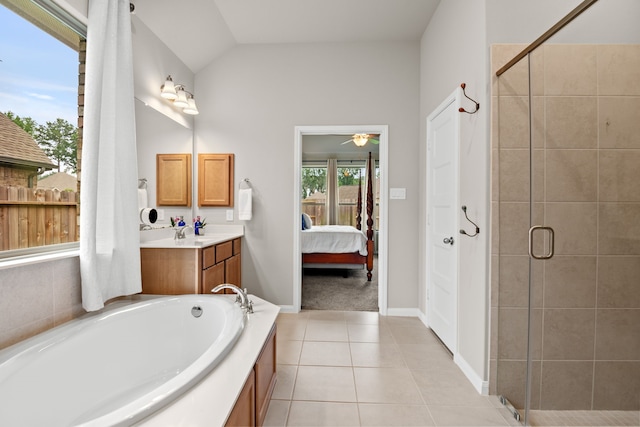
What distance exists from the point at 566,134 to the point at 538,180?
25 cm

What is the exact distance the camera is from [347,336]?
2592mm

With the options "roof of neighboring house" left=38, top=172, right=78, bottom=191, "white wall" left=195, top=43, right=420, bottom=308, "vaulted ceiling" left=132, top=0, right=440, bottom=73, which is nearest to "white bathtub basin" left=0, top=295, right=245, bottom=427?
"roof of neighboring house" left=38, top=172, right=78, bottom=191

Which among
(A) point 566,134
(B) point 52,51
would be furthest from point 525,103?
(B) point 52,51

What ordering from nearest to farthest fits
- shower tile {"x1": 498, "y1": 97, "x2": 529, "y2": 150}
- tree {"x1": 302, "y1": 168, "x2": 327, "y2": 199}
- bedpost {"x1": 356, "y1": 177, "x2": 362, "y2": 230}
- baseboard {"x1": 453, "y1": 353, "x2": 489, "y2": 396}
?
shower tile {"x1": 498, "y1": 97, "x2": 529, "y2": 150} < baseboard {"x1": 453, "y1": 353, "x2": 489, "y2": 396} < bedpost {"x1": 356, "y1": 177, "x2": 362, "y2": 230} < tree {"x1": 302, "y1": 168, "x2": 327, "y2": 199}

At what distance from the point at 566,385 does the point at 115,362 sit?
237 cm

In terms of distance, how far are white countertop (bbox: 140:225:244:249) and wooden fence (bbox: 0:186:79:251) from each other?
599 mm

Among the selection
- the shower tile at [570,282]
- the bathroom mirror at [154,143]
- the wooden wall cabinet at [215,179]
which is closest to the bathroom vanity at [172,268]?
the bathroom mirror at [154,143]

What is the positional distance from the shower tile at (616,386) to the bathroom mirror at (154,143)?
10.3ft

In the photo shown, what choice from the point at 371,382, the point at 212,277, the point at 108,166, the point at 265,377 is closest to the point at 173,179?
the point at 212,277

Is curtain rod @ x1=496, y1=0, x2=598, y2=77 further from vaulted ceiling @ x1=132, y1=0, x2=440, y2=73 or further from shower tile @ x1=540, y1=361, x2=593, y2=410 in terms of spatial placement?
shower tile @ x1=540, y1=361, x2=593, y2=410

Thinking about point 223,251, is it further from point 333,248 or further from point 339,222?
point 339,222

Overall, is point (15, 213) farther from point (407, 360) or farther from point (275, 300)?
point (407, 360)

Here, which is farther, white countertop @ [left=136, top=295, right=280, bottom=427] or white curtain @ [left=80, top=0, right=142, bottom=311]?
white curtain @ [left=80, top=0, right=142, bottom=311]

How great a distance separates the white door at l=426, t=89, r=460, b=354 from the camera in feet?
7.26
